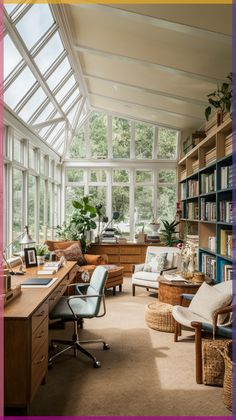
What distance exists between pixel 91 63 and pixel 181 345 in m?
4.37

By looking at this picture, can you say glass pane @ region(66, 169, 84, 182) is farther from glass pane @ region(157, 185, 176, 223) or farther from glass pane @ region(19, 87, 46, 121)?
glass pane @ region(19, 87, 46, 121)

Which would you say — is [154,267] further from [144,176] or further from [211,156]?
[144,176]

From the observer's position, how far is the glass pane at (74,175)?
28.3 ft

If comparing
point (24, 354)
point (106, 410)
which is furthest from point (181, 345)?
point (24, 354)

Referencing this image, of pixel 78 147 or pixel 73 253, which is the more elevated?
pixel 78 147

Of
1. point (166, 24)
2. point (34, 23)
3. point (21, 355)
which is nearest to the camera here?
point (21, 355)

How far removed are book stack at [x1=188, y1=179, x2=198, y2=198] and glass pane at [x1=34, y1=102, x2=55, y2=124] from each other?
115 inches

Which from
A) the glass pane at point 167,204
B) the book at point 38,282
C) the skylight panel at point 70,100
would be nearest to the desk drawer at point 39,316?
the book at point 38,282

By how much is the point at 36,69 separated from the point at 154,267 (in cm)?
361

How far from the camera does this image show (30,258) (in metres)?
4.30

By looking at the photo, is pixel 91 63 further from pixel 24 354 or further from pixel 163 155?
pixel 24 354

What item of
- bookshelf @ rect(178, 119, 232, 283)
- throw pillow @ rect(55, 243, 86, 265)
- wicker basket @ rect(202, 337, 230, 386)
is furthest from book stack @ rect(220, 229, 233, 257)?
throw pillow @ rect(55, 243, 86, 265)

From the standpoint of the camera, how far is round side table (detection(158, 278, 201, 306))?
420cm

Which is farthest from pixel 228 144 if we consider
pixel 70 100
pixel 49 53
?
pixel 70 100
